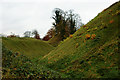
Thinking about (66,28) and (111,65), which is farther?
(66,28)

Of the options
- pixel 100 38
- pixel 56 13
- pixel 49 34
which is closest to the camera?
pixel 100 38

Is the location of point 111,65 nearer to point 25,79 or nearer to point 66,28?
point 25,79

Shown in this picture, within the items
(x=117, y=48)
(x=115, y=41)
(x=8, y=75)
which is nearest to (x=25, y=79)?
(x=8, y=75)

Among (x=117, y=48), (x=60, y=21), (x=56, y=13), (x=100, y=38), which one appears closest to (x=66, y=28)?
(x=60, y=21)

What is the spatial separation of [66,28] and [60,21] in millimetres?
4504

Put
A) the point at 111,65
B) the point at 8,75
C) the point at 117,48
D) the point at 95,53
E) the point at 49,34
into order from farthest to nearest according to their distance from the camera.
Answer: the point at 49,34, the point at 95,53, the point at 117,48, the point at 111,65, the point at 8,75

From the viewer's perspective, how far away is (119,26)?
11133 mm

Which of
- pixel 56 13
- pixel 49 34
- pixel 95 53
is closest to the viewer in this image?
pixel 95 53

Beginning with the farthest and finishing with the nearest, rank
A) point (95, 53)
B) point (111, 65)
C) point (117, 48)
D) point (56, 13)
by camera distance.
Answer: point (56, 13) < point (95, 53) < point (117, 48) < point (111, 65)

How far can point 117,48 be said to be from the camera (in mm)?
9453

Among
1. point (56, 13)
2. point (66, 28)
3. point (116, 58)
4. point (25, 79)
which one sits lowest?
point (25, 79)

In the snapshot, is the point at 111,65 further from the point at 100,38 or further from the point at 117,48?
the point at 100,38

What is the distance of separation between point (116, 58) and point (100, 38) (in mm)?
4395

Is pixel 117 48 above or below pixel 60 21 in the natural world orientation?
below
